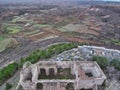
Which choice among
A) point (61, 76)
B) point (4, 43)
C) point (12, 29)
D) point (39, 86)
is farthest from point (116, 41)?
point (12, 29)

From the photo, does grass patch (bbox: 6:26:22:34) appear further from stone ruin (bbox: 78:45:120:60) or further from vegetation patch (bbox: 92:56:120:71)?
vegetation patch (bbox: 92:56:120:71)

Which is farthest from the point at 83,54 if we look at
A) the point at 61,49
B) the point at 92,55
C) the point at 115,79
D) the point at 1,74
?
the point at 1,74

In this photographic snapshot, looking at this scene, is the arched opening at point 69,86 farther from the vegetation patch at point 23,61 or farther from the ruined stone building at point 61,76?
the vegetation patch at point 23,61

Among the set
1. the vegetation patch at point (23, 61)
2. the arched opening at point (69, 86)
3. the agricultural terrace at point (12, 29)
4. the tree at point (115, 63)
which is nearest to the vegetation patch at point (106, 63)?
the tree at point (115, 63)

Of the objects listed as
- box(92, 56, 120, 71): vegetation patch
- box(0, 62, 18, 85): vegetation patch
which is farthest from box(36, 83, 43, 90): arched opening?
box(92, 56, 120, 71): vegetation patch

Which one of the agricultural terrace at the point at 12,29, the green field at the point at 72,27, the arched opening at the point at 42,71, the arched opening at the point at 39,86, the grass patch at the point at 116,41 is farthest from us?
the green field at the point at 72,27

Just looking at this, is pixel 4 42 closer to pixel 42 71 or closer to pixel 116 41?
pixel 42 71

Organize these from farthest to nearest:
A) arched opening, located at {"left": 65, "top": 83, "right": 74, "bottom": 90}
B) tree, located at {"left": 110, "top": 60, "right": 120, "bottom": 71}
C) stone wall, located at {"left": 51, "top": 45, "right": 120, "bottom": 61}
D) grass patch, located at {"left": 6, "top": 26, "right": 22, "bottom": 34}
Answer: grass patch, located at {"left": 6, "top": 26, "right": 22, "bottom": 34} < stone wall, located at {"left": 51, "top": 45, "right": 120, "bottom": 61} < tree, located at {"left": 110, "top": 60, "right": 120, "bottom": 71} < arched opening, located at {"left": 65, "top": 83, "right": 74, "bottom": 90}

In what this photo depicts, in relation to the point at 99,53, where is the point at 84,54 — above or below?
above

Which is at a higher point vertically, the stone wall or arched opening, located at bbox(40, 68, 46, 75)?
arched opening, located at bbox(40, 68, 46, 75)
